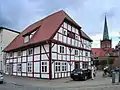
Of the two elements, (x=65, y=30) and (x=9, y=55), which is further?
(x=9, y=55)

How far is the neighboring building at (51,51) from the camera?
1223 inches

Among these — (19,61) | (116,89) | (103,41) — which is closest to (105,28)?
(103,41)

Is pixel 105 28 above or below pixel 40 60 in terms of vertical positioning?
above

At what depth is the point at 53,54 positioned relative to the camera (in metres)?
31.0

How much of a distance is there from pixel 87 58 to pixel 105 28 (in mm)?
72261

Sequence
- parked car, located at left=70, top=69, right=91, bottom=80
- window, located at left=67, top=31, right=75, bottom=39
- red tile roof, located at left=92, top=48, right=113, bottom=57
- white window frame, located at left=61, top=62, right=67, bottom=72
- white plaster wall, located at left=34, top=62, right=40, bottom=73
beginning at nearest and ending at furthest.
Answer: parked car, located at left=70, top=69, right=91, bottom=80
white plaster wall, located at left=34, top=62, right=40, bottom=73
white window frame, located at left=61, top=62, right=67, bottom=72
window, located at left=67, top=31, right=75, bottom=39
red tile roof, located at left=92, top=48, right=113, bottom=57

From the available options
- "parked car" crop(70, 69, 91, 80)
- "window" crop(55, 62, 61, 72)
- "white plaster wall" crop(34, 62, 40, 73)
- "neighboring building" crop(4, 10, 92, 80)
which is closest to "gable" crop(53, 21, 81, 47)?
"neighboring building" crop(4, 10, 92, 80)

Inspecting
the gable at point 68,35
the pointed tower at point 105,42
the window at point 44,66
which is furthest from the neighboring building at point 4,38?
the pointed tower at point 105,42

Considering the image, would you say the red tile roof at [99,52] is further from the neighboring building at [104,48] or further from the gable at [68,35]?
the gable at [68,35]

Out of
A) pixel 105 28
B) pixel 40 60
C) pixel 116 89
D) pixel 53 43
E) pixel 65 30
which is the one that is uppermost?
pixel 105 28

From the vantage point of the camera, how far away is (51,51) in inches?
1204

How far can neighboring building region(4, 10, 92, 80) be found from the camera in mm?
31062

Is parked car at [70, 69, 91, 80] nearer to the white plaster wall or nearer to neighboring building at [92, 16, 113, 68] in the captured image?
the white plaster wall

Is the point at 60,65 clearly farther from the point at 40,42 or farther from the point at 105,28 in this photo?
the point at 105,28
